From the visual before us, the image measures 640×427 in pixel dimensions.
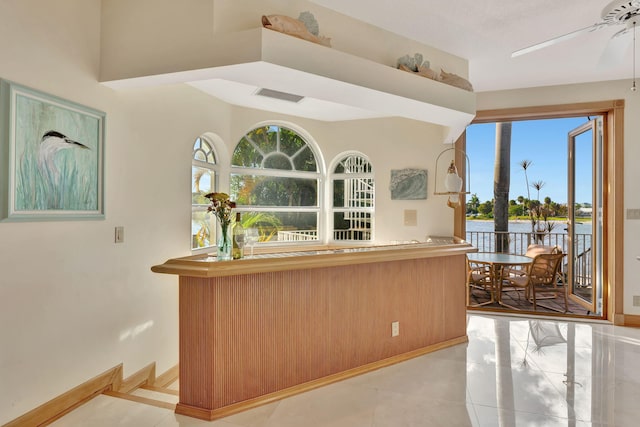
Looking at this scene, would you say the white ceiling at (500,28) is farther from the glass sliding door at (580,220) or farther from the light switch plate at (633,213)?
the glass sliding door at (580,220)

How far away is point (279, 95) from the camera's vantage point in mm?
3996

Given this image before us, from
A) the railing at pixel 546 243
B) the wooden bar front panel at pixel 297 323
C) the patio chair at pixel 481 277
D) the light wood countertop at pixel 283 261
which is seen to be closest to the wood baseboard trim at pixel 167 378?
the wooden bar front panel at pixel 297 323

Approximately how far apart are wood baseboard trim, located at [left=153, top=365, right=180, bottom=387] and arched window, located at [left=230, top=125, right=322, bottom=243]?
6.03ft

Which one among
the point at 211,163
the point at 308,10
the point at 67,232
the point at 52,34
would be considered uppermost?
the point at 308,10

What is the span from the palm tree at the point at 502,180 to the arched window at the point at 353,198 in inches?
145

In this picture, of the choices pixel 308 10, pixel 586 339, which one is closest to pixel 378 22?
pixel 308 10

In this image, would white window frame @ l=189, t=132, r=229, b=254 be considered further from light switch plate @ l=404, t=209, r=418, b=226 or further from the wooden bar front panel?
light switch plate @ l=404, t=209, r=418, b=226

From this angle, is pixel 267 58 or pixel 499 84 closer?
pixel 267 58

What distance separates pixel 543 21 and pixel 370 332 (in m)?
2.58

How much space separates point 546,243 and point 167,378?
21.6 feet

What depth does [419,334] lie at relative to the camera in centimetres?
312

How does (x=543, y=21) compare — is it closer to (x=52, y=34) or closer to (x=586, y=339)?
(x=586, y=339)

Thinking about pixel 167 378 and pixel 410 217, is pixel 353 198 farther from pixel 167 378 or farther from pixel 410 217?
pixel 167 378

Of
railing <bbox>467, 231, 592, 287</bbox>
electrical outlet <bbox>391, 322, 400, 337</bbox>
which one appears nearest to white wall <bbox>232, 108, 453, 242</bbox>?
electrical outlet <bbox>391, 322, 400, 337</bbox>
